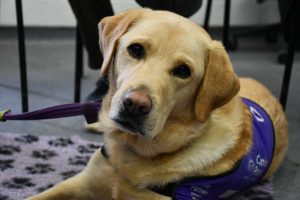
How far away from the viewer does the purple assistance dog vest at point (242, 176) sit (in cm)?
153

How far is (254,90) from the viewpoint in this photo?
6.73ft

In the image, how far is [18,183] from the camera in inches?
71.4

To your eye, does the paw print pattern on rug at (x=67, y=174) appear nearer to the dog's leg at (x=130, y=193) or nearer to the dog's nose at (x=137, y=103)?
the dog's leg at (x=130, y=193)

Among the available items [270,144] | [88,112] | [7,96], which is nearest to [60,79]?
[7,96]

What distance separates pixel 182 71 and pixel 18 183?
79cm

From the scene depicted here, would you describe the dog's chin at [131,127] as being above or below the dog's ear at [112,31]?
below

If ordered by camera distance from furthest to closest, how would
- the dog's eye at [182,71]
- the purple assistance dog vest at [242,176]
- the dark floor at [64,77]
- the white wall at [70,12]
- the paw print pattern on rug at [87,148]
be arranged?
1. the white wall at [70,12]
2. the dark floor at [64,77]
3. the paw print pattern on rug at [87,148]
4. the purple assistance dog vest at [242,176]
5. the dog's eye at [182,71]

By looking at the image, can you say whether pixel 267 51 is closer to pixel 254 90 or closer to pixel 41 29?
pixel 41 29

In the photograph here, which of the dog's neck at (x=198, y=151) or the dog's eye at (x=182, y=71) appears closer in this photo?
the dog's eye at (x=182, y=71)

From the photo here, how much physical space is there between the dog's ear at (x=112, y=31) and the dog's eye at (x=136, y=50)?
80 mm

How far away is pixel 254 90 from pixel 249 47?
7.26ft

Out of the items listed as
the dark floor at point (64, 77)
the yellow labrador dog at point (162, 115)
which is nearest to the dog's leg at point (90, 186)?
the yellow labrador dog at point (162, 115)

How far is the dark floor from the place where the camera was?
7.55ft

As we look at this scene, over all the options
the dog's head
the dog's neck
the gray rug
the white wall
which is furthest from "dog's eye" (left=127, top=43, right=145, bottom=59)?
the white wall
